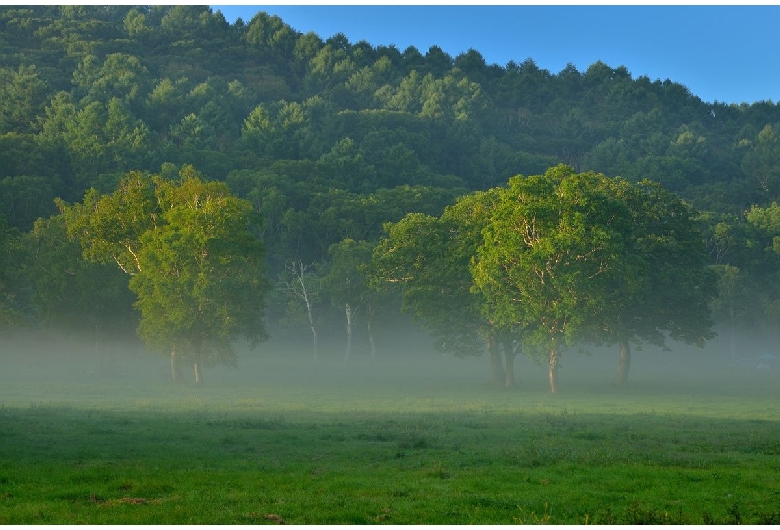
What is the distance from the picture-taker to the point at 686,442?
31.0 metres

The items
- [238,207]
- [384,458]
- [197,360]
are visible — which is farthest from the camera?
[197,360]

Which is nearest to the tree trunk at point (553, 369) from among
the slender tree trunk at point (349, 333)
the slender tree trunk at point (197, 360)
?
the slender tree trunk at point (197, 360)

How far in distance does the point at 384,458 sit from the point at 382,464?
1382mm

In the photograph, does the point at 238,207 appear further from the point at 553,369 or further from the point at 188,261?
the point at 553,369

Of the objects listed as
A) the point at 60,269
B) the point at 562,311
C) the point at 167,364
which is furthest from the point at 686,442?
the point at 167,364

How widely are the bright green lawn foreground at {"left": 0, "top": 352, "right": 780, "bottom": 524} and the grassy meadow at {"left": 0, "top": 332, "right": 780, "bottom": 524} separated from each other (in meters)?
0.07

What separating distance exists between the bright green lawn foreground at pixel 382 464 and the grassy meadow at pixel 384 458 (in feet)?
0.21

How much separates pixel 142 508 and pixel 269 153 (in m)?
162

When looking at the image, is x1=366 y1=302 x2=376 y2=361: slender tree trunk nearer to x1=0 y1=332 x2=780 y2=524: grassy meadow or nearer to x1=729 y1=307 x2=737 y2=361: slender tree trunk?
x1=0 y1=332 x2=780 y2=524: grassy meadow

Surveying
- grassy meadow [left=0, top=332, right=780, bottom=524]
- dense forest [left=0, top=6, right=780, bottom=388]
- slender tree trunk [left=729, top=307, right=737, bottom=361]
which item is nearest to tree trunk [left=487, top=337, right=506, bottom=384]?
dense forest [left=0, top=6, right=780, bottom=388]

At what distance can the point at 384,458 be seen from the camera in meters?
26.3

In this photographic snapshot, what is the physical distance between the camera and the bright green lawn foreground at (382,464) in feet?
59.0

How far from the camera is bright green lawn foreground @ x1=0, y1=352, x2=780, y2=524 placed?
1798 centimetres

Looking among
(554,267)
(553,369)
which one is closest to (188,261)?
(554,267)
